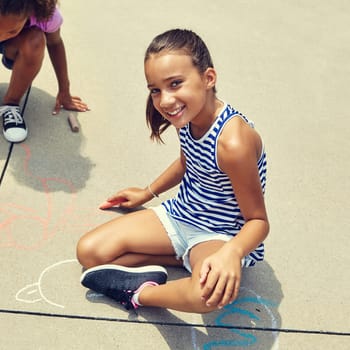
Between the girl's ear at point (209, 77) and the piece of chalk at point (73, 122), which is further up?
the piece of chalk at point (73, 122)

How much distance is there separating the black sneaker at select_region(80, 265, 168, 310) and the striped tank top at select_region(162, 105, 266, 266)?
→ 251 mm

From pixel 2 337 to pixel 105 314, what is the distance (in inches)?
13.9

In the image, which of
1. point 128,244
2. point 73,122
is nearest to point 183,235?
point 128,244

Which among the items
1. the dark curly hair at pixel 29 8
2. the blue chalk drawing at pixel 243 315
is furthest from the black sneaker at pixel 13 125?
the blue chalk drawing at pixel 243 315

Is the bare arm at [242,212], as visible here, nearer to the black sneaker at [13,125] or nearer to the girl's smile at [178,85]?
the girl's smile at [178,85]

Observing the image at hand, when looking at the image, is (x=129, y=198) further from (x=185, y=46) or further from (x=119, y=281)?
(x=185, y=46)

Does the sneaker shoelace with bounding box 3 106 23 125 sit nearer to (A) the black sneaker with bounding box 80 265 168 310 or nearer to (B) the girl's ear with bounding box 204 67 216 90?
(A) the black sneaker with bounding box 80 265 168 310

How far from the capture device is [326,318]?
211 centimetres

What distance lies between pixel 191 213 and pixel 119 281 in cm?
36

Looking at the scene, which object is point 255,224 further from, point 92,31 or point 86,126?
point 92,31

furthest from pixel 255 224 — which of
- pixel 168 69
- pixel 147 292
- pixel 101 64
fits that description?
pixel 101 64

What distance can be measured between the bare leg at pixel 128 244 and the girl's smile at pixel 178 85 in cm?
47

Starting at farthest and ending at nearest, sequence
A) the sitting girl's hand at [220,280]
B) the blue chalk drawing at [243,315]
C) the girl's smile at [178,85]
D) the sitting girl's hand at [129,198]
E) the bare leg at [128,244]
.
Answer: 1. the sitting girl's hand at [129,198]
2. the bare leg at [128,244]
3. the blue chalk drawing at [243,315]
4. the girl's smile at [178,85]
5. the sitting girl's hand at [220,280]

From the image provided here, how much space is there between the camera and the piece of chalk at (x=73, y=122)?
278 centimetres
